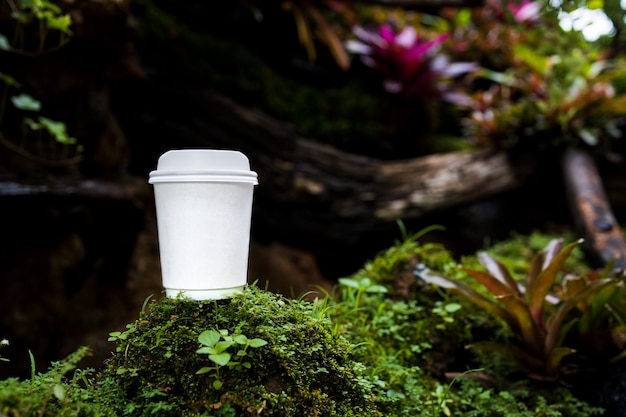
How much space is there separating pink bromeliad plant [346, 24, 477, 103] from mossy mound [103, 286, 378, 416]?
139 inches

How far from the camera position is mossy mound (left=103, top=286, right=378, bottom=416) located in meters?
1.13

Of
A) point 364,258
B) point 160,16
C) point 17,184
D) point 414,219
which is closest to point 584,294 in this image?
point 414,219

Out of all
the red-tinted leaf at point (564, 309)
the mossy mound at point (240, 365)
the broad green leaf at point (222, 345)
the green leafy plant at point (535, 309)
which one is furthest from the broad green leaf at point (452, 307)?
the broad green leaf at point (222, 345)

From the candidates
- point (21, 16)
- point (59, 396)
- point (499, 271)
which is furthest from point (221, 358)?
point (21, 16)

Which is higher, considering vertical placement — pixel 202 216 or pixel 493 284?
pixel 202 216

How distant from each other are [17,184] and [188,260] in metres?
1.92

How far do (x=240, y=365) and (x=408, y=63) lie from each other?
395 cm

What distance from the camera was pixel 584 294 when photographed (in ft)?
5.76

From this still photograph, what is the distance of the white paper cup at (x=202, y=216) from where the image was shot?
1259 millimetres

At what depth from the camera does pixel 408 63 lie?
4.46 m

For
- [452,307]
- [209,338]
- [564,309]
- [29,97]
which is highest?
[29,97]

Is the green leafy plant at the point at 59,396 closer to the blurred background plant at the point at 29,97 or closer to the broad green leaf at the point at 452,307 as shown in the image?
the broad green leaf at the point at 452,307

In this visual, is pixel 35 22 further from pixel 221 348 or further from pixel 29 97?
pixel 221 348

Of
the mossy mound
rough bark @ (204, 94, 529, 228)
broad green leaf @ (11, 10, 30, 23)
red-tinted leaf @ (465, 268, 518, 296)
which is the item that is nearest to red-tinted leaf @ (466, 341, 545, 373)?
red-tinted leaf @ (465, 268, 518, 296)
